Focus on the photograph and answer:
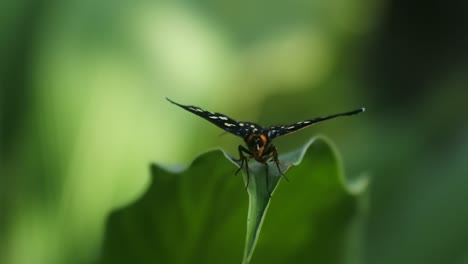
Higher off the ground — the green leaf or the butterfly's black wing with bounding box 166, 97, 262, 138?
the butterfly's black wing with bounding box 166, 97, 262, 138

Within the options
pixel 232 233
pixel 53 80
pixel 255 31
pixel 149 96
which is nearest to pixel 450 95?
pixel 255 31

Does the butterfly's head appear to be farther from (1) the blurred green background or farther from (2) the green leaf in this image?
(1) the blurred green background

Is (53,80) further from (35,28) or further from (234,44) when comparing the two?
(234,44)

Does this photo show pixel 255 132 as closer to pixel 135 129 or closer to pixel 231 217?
pixel 231 217

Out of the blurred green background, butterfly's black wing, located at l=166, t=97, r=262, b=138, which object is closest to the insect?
butterfly's black wing, located at l=166, t=97, r=262, b=138

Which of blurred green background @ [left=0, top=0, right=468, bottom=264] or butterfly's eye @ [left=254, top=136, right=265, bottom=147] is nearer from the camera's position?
butterfly's eye @ [left=254, top=136, right=265, bottom=147]

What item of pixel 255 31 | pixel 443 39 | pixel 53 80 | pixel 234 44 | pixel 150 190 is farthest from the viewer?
pixel 443 39
